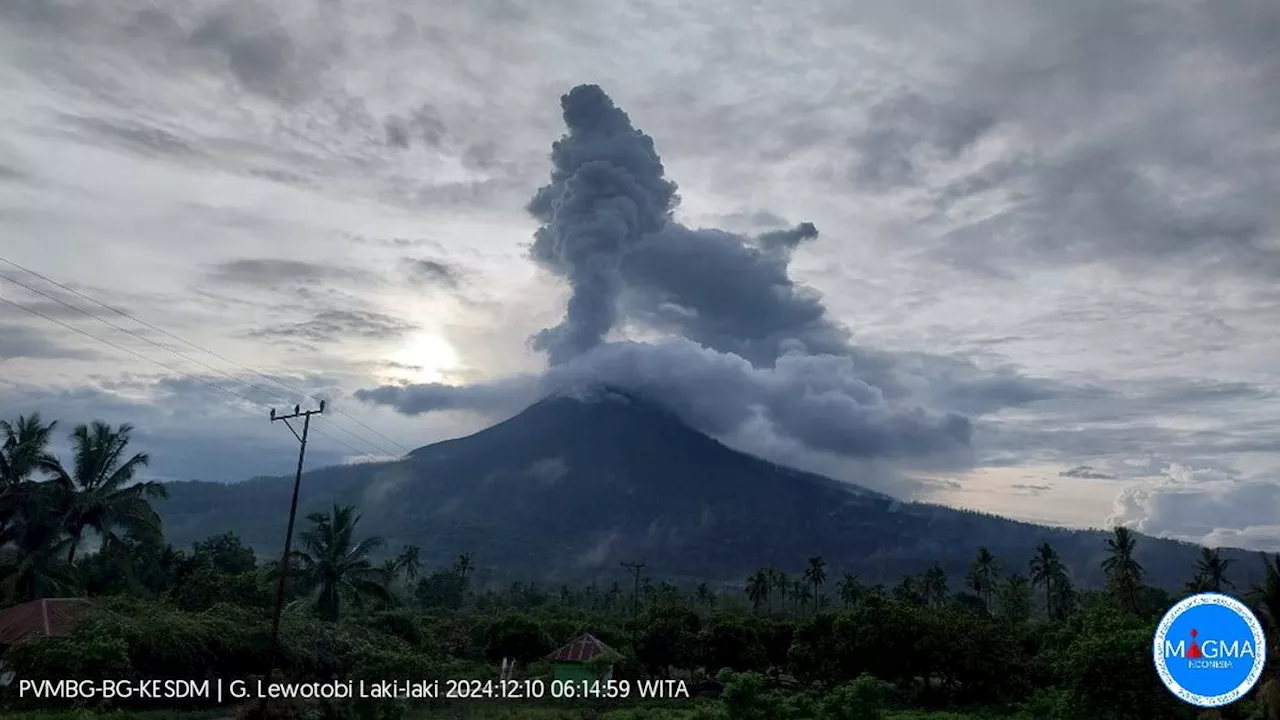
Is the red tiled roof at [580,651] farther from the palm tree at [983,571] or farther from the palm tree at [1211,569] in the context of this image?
the palm tree at [983,571]

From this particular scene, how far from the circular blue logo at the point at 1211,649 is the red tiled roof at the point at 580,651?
4116 centimetres

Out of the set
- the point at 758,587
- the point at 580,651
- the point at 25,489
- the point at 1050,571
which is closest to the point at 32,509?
the point at 25,489

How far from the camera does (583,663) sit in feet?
157

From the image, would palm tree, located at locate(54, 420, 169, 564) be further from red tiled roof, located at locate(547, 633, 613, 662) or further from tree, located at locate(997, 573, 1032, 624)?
tree, located at locate(997, 573, 1032, 624)

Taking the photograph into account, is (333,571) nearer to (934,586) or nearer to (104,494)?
(104,494)

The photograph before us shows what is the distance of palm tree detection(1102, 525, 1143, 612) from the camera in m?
68.6

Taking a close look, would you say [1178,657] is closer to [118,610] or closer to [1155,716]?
[1155,716]

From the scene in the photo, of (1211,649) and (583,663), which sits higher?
(1211,649)

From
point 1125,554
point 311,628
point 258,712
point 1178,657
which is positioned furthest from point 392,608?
point 1125,554

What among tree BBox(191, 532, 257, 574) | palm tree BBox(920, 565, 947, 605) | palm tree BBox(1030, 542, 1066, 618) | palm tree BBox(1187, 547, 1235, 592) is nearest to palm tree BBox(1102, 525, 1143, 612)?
palm tree BBox(1187, 547, 1235, 592)

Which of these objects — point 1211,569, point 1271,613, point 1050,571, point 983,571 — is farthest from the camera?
point 983,571

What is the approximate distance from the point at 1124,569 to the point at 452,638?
2239 inches

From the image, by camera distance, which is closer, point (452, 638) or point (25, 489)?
point (25, 489)

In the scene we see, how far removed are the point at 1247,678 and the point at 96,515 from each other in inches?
2024
